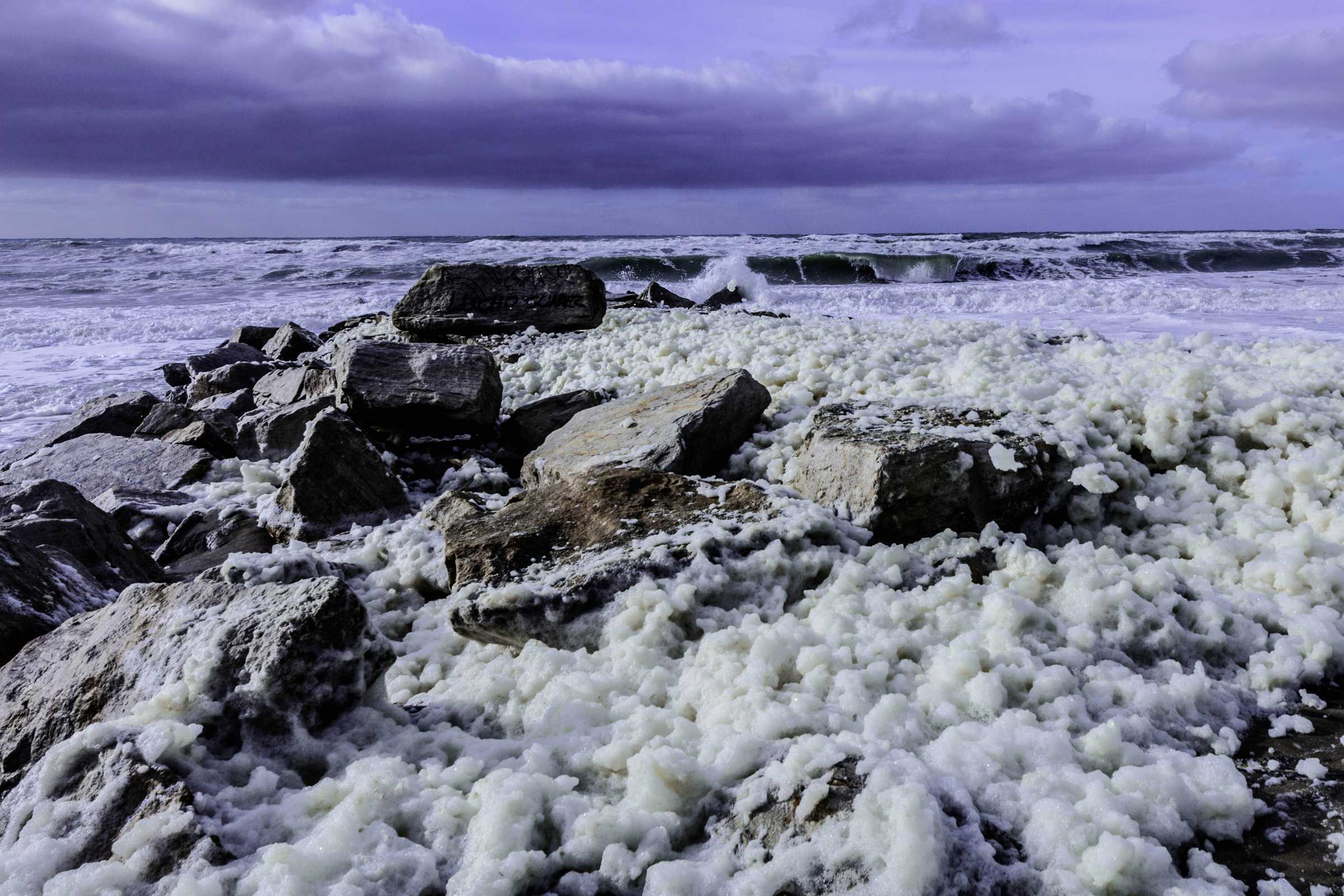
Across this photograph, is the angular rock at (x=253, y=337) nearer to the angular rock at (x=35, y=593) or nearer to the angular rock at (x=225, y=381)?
the angular rock at (x=225, y=381)

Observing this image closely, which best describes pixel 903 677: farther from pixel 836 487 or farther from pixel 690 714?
pixel 836 487

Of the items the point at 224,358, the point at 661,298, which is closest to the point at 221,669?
the point at 224,358

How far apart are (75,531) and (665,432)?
2940 millimetres

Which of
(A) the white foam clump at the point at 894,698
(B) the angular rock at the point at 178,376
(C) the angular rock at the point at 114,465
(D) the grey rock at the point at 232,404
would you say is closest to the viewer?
(A) the white foam clump at the point at 894,698

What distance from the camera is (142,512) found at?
560 cm

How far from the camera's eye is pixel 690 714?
2820mm

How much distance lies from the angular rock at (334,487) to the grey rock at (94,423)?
393 cm

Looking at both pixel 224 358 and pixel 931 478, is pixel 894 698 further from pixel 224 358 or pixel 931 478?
pixel 224 358

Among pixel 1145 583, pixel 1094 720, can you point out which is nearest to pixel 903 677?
pixel 1094 720

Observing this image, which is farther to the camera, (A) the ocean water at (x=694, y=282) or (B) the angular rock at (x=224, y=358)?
(A) the ocean water at (x=694, y=282)

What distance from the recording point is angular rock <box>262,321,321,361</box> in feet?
37.9

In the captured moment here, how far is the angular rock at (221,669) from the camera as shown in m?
2.64

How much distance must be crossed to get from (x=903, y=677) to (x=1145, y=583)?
1.14 metres

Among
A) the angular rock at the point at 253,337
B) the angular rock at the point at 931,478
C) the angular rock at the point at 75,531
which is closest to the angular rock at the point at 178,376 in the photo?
the angular rock at the point at 253,337
